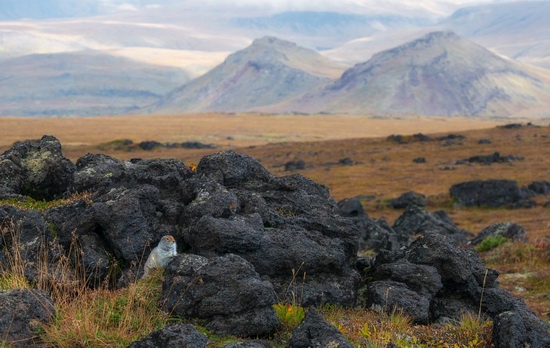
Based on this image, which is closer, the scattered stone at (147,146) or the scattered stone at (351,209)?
the scattered stone at (351,209)

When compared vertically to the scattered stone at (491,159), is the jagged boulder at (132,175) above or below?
above

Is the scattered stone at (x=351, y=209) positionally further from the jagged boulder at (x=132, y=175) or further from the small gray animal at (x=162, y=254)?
the small gray animal at (x=162, y=254)

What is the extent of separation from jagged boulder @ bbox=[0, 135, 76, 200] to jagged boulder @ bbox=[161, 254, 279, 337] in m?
6.49

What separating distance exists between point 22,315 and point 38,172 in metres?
7.57

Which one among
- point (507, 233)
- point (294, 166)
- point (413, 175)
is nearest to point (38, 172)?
point (507, 233)

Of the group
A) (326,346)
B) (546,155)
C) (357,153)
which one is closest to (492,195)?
(546,155)

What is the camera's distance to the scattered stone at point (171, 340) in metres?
8.47

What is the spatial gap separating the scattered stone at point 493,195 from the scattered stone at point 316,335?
4261 centimetres

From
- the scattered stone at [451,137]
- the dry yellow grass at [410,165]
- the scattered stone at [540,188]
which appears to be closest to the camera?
the dry yellow grass at [410,165]

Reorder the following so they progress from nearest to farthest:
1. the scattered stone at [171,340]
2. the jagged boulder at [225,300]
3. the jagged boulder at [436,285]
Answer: the scattered stone at [171,340] < the jagged boulder at [225,300] < the jagged boulder at [436,285]

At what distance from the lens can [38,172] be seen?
16.1 meters

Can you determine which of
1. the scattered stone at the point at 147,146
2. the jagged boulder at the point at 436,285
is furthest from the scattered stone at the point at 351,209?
the scattered stone at the point at 147,146

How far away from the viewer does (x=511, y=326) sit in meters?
10.2

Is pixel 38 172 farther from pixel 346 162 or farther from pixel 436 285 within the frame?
pixel 346 162
